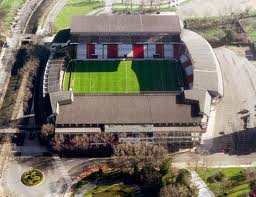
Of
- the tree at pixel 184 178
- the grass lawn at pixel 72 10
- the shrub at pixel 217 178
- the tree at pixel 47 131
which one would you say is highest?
the grass lawn at pixel 72 10

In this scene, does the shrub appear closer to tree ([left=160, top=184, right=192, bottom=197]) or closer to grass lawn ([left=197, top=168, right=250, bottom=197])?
grass lawn ([left=197, top=168, right=250, bottom=197])

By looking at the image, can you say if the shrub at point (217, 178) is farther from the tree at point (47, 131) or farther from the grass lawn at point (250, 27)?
the grass lawn at point (250, 27)

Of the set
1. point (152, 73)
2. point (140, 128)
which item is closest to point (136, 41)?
point (152, 73)

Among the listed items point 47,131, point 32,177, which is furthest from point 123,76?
point 32,177

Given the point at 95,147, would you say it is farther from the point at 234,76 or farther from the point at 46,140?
the point at 234,76

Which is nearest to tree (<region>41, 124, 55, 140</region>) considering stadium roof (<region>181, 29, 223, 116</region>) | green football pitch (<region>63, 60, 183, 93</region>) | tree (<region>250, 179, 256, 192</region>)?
green football pitch (<region>63, 60, 183, 93</region>)

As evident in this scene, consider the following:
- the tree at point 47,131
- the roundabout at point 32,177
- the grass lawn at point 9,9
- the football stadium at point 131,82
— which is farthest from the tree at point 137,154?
the grass lawn at point 9,9
